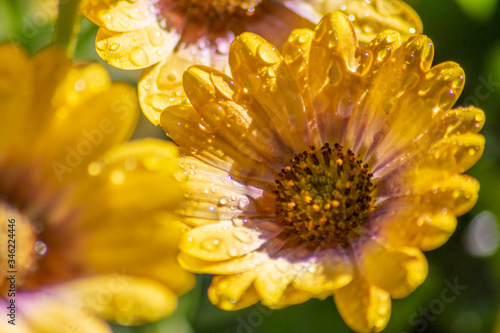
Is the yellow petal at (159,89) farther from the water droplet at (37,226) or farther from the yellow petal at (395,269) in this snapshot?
the yellow petal at (395,269)

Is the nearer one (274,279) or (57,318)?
(57,318)

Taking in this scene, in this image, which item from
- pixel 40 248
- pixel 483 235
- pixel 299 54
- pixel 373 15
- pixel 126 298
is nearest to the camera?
pixel 126 298

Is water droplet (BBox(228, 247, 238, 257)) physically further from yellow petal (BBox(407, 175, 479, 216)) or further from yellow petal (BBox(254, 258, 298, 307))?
yellow petal (BBox(407, 175, 479, 216))

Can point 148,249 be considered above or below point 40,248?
above

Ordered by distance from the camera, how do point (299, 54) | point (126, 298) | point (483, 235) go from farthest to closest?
A: point (483, 235)
point (299, 54)
point (126, 298)

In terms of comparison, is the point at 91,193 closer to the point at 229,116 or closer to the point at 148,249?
the point at 148,249

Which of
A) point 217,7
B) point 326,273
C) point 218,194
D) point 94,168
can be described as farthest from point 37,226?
point 217,7
